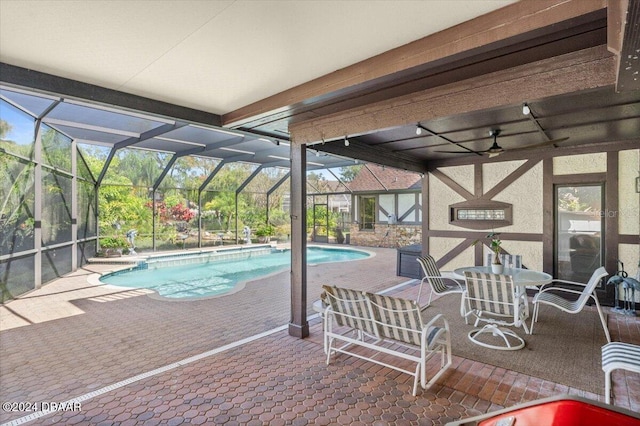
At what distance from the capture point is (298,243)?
14.6 ft

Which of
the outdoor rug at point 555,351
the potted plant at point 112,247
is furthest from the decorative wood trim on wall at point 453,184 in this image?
the potted plant at point 112,247

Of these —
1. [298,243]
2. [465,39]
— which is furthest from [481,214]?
[465,39]

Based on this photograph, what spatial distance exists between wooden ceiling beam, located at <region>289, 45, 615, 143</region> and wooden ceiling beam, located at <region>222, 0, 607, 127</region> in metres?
0.53

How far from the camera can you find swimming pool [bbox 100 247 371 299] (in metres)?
7.45

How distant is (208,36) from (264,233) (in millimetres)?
13448

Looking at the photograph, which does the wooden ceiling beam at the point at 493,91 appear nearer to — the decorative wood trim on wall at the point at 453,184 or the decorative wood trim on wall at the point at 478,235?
the decorative wood trim on wall at the point at 453,184

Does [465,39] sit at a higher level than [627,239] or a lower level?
higher

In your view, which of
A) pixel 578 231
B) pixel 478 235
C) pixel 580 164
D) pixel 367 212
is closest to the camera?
pixel 580 164

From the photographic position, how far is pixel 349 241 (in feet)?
53.9

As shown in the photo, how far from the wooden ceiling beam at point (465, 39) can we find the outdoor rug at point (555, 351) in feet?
10.3

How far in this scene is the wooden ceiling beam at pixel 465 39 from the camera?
79.1 inches

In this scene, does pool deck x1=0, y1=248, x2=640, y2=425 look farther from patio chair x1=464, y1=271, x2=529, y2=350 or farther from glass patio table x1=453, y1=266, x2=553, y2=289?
glass patio table x1=453, y1=266, x2=553, y2=289

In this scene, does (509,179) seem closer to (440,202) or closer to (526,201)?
(526,201)

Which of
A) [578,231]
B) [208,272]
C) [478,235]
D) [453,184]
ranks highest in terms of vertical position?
[453,184]
